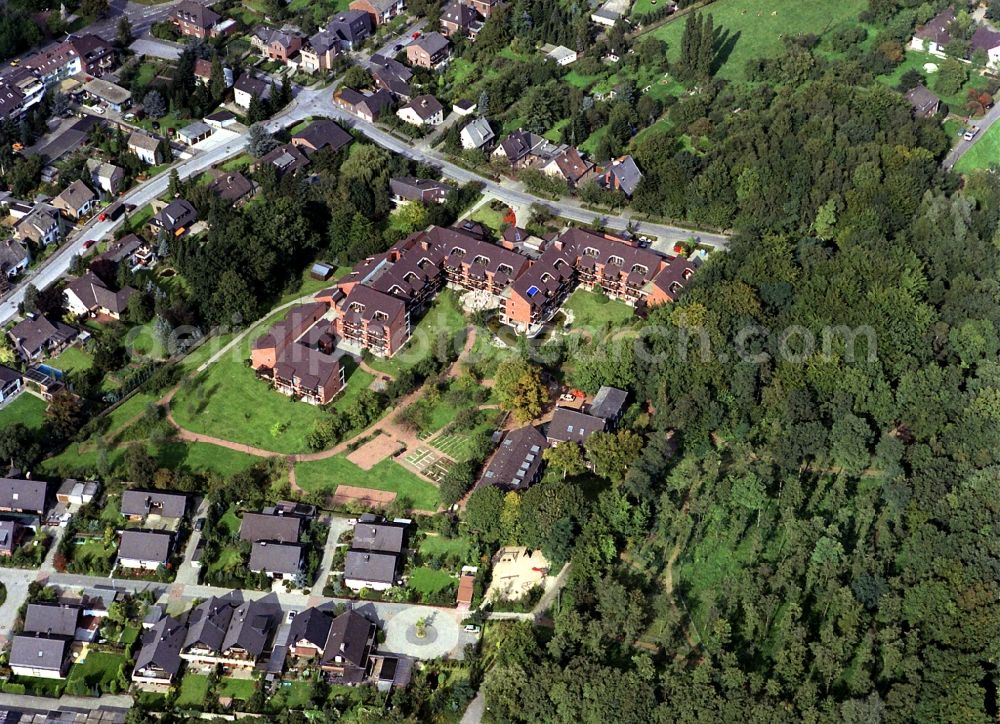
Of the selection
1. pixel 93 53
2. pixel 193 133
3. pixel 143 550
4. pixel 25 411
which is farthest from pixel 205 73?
pixel 143 550

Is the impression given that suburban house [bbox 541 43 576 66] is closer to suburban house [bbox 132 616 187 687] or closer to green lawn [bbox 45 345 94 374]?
green lawn [bbox 45 345 94 374]

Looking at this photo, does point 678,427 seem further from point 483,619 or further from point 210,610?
point 210,610

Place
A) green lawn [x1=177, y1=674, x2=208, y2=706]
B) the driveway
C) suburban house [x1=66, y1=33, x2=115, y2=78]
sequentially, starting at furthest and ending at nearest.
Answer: suburban house [x1=66, y1=33, x2=115, y2=78]
the driveway
green lawn [x1=177, y1=674, x2=208, y2=706]

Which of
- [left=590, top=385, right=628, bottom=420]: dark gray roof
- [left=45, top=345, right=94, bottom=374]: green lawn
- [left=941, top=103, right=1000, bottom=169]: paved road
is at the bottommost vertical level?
[left=45, top=345, right=94, bottom=374]: green lawn

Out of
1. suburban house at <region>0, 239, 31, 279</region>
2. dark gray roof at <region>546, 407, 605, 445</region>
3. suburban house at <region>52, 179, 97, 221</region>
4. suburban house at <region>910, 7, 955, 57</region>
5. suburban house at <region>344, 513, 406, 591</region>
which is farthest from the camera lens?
suburban house at <region>910, 7, 955, 57</region>

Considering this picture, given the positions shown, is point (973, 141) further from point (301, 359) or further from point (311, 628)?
point (311, 628)

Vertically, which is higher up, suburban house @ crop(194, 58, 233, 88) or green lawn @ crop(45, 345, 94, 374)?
suburban house @ crop(194, 58, 233, 88)

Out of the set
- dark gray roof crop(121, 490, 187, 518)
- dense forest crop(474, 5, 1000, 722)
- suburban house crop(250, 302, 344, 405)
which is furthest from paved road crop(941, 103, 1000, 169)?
dark gray roof crop(121, 490, 187, 518)
